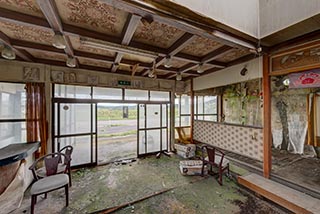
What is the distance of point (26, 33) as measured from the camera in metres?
2.45

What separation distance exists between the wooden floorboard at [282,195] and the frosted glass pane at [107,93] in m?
4.11

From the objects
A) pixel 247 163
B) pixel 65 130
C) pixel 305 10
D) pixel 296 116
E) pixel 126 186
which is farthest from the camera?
pixel 296 116

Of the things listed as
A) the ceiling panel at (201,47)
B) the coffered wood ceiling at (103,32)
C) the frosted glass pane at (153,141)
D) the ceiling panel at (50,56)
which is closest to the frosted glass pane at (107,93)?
the coffered wood ceiling at (103,32)

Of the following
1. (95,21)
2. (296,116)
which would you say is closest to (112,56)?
(95,21)

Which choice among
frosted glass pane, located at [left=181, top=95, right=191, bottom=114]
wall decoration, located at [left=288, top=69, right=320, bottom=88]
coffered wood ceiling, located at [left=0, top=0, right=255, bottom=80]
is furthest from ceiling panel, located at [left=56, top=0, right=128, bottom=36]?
frosted glass pane, located at [left=181, top=95, right=191, bottom=114]

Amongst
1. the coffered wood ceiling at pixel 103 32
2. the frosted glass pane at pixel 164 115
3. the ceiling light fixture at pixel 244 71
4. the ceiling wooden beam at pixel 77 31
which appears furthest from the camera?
the frosted glass pane at pixel 164 115

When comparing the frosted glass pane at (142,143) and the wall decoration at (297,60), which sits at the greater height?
the wall decoration at (297,60)

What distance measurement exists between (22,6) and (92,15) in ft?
2.66

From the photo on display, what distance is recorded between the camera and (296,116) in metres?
4.62

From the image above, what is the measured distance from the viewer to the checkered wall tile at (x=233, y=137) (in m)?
3.52

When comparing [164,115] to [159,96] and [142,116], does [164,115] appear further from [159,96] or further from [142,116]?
[142,116]

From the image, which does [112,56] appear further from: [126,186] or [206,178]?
[206,178]

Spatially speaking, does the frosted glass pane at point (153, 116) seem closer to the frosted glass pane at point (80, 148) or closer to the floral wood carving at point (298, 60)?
the frosted glass pane at point (80, 148)

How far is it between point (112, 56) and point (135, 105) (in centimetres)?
203
